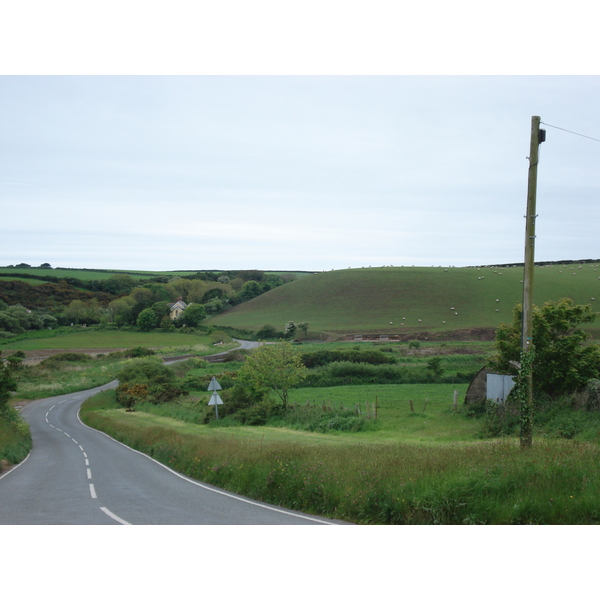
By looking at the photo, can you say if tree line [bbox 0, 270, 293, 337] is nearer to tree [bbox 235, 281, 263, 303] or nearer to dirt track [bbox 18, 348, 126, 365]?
tree [bbox 235, 281, 263, 303]

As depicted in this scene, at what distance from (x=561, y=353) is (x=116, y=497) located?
20.1 m

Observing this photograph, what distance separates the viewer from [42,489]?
54.7 feet

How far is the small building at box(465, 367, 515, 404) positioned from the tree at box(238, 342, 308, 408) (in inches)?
477

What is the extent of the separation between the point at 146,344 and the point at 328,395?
63.3m

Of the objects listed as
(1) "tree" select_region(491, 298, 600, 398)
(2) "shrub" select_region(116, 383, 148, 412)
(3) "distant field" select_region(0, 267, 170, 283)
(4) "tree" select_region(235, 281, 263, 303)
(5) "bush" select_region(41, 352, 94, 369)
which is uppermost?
(3) "distant field" select_region(0, 267, 170, 283)

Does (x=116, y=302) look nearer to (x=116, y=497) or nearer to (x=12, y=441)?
(x=12, y=441)

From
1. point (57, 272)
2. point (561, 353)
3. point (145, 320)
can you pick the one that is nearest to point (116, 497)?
point (561, 353)

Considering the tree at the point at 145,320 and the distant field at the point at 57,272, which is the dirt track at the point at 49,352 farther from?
the distant field at the point at 57,272

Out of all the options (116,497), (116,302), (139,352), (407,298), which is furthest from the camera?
(407,298)

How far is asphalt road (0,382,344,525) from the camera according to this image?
444 inches

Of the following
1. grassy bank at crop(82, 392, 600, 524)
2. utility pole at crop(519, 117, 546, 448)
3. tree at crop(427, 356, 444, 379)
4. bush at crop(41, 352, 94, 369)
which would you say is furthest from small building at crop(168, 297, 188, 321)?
utility pole at crop(519, 117, 546, 448)

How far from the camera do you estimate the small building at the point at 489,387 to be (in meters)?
28.7

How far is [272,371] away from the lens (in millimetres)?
38219

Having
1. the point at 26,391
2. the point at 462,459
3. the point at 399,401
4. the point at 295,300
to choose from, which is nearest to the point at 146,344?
the point at 26,391
